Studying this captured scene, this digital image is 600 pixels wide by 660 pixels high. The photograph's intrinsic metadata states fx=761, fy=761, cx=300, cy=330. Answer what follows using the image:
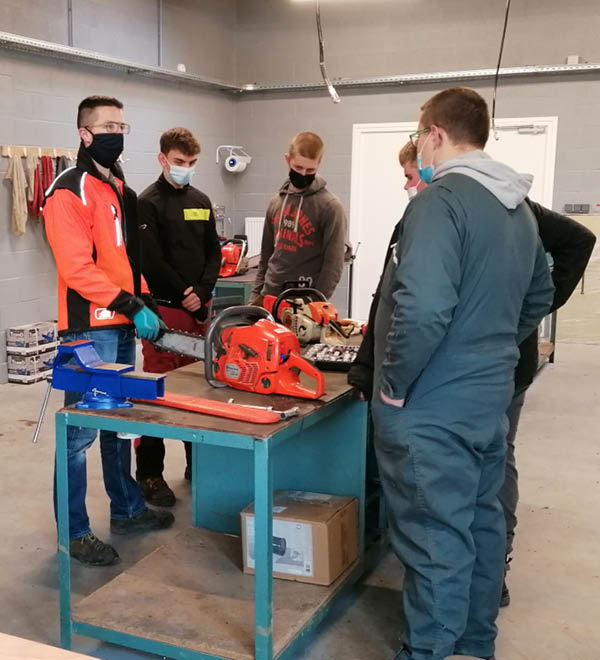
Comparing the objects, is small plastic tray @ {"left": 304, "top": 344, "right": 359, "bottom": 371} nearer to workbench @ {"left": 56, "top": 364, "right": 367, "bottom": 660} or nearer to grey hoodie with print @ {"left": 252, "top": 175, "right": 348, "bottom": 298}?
workbench @ {"left": 56, "top": 364, "right": 367, "bottom": 660}

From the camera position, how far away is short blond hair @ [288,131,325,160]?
11.9 ft

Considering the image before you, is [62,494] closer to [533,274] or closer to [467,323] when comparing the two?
[467,323]

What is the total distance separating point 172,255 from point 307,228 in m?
0.76

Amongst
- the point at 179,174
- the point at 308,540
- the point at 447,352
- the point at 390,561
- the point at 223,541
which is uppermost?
the point at 179,174

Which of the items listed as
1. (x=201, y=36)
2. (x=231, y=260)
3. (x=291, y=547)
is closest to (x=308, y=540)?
(x=291, y=547)

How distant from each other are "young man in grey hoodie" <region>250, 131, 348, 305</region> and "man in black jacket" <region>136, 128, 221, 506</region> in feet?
1.51

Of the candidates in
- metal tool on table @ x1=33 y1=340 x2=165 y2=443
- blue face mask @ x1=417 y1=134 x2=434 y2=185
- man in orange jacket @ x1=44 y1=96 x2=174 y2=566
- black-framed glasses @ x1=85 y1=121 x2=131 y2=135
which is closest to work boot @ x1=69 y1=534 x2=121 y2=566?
man in orange jacket @ x1=44 y1=96 x2=174 y2=566

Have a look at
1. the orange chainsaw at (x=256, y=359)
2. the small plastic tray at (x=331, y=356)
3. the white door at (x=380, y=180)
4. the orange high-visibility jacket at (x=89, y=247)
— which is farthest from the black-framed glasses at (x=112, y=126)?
the white door at (x=380, y=180)

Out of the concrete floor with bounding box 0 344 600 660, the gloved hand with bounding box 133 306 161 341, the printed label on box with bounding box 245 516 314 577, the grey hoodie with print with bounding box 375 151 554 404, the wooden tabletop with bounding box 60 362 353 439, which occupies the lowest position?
the concrete floor with bounding box 0 344 600 660

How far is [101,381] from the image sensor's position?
211 cm

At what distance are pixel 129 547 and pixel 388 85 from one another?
19.2ft

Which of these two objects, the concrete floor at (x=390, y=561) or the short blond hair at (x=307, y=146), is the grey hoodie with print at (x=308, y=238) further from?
the concrete floor at (x=390, y=561)

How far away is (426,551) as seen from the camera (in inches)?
76.0

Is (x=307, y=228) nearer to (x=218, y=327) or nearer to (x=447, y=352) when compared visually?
(x=218, y=327)
